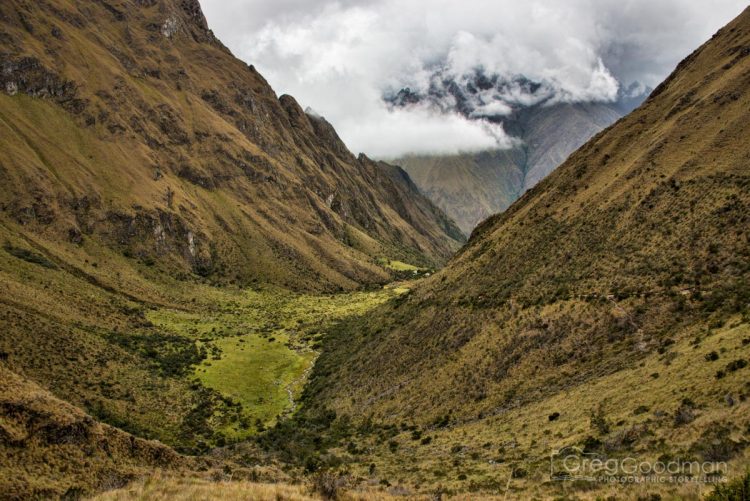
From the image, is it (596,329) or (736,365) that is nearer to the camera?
(736,365)

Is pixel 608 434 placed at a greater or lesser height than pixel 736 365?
lesser

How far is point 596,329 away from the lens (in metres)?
47.7

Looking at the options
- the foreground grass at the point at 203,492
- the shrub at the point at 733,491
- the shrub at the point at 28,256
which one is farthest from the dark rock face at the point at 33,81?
the shrub at the point at 733,491

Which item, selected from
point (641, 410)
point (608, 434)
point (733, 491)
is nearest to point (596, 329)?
point (641, 410)

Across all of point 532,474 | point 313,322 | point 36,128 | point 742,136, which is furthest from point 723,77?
point 36,128

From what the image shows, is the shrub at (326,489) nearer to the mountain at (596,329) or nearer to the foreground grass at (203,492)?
the foreground grass at (203,492)

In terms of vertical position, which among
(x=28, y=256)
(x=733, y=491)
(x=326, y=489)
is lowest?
(x=733, y=491)

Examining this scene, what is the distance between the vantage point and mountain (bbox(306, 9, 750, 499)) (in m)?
29.6

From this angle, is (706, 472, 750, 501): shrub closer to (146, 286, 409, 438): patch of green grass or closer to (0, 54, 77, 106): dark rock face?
(146, 286, 409, 438): patch of green grass

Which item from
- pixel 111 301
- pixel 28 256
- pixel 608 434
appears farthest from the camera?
pixel 111 301

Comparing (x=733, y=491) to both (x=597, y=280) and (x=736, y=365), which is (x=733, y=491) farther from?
(x=597, y=280)

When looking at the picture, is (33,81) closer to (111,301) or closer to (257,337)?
(111,301)

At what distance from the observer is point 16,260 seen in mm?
98875

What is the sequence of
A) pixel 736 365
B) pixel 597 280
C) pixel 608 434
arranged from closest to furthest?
pixel 736 365, pixel 608 434, pixel 597 280
